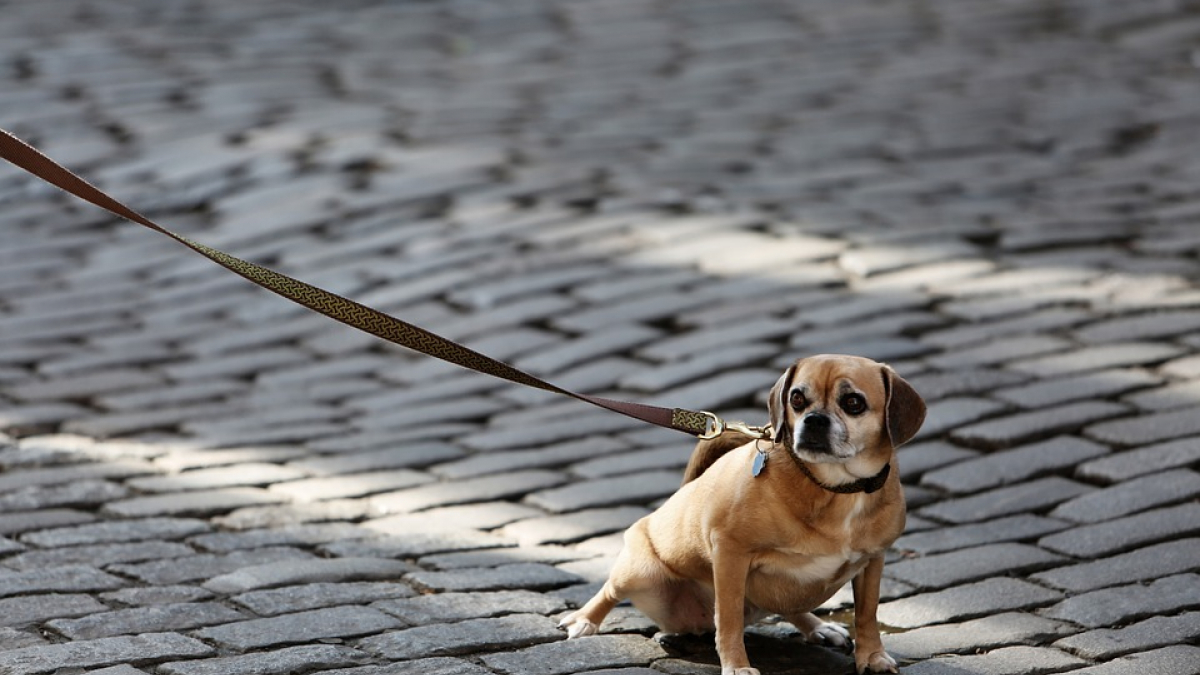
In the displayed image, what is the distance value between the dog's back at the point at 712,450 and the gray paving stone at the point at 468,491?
123 cm

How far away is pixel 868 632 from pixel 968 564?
0.78 meters

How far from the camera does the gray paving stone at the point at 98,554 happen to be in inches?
151

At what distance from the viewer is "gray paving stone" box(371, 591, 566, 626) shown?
350 cm

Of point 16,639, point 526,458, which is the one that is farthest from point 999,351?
point 16,639

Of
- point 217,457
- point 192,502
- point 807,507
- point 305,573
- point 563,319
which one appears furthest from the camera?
point 563,319

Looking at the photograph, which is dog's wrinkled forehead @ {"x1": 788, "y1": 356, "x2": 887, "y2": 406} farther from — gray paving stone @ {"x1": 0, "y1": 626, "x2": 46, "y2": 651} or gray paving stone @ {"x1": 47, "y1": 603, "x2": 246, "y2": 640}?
gray paving stone @ {"x1": 0, "y1": 626, "x2": 46, "y2": 651}

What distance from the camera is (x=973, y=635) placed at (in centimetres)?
338

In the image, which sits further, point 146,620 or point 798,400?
point 146,620

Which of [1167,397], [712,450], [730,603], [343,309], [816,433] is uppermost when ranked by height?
[343,309]

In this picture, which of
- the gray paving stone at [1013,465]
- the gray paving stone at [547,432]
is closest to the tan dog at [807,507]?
the gray paving stone at [1013,465]

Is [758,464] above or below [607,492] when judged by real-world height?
above

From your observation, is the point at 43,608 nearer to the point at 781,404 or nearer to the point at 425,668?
the point at 425,668

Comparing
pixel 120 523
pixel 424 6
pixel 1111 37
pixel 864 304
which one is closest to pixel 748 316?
pixel 864 304

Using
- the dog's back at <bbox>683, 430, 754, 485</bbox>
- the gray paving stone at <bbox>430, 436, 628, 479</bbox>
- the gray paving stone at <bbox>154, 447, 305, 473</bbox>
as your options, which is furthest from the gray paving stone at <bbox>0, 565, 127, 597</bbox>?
the dog's back at <bbox>683, 430, 754, 485</bbox>
